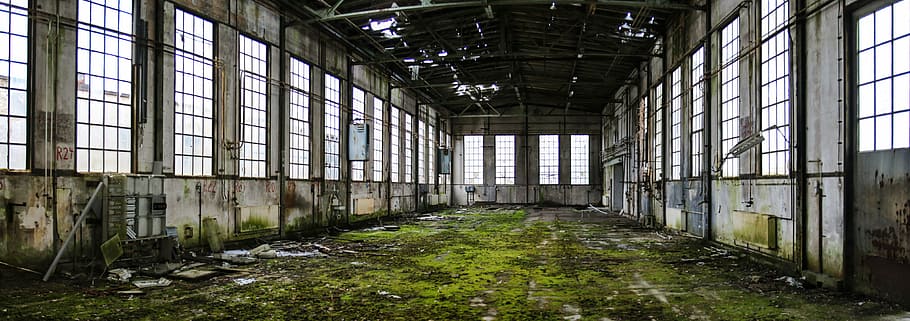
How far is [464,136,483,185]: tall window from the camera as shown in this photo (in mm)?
35219

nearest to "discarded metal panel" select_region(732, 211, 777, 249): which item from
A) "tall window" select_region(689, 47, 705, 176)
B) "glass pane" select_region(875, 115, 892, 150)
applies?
"tall window" select_region(689, 47, 705, 176)

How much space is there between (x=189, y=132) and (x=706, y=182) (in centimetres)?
1084

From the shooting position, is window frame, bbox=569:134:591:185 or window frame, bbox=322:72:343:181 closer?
window frame, bbox=322:72:343:181

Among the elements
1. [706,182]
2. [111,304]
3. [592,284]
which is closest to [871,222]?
[592,284]

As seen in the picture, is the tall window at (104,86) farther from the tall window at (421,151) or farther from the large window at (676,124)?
the tall window at (421,151)

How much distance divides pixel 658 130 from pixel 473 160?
18.2 metres

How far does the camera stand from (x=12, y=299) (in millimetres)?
6680

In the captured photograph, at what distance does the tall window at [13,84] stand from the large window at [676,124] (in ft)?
45.4

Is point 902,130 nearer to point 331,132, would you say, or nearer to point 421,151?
point 331,132

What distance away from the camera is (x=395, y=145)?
2378 cm

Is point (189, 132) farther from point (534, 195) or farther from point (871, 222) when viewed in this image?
point (534, 195)

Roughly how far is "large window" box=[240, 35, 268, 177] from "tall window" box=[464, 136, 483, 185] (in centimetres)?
2266

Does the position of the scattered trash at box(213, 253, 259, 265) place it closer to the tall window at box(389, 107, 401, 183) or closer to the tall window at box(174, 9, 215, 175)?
the tall window at box(174, 9, 215, 175)

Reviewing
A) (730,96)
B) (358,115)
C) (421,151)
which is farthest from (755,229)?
(421,151)
